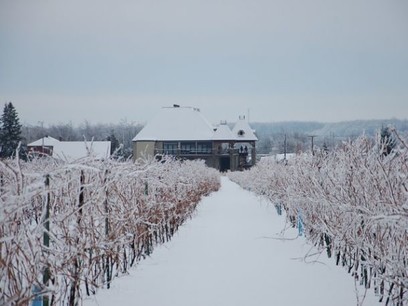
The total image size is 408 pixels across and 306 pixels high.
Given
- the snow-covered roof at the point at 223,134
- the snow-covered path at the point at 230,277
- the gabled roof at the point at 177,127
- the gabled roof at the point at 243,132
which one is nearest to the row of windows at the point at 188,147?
the gabled roof at the point at 177,127

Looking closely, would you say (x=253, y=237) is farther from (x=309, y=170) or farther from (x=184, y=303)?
(x=184, y=303)

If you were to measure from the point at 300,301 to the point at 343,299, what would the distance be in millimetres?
611

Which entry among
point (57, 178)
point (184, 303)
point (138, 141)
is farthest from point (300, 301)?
point (138, 141)

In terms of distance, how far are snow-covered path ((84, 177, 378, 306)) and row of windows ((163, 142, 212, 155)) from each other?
45585 millimetres

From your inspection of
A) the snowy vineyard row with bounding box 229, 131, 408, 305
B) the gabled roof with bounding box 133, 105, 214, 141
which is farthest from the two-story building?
the snowy vineyard row with bounding box 229, 131, 408, 305

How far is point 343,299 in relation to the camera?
20.9ft

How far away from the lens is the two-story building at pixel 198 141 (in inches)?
2259

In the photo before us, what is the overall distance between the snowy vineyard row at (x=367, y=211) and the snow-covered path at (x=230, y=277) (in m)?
0.53

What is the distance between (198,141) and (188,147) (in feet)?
4.81

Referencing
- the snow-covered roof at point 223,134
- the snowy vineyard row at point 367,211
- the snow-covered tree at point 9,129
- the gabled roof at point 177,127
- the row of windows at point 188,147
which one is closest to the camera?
the snowy vineyard row at point 367,211

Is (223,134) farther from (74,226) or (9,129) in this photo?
(74,226)

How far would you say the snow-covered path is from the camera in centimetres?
634

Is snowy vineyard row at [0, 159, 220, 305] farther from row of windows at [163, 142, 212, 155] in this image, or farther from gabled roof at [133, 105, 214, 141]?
gabled roof at [133, 105, 214, 141]

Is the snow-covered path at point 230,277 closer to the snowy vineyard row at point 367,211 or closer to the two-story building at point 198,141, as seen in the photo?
the snowy vineyard row at point 367,211
